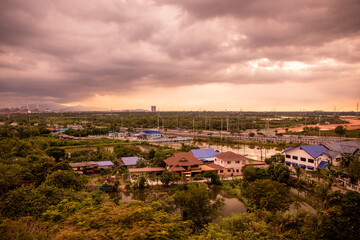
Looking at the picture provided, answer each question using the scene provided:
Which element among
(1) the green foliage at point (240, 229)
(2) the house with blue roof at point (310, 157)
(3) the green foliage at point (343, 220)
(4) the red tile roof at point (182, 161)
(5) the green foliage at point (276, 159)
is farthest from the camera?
(5) the green foliage at point (276, 159)

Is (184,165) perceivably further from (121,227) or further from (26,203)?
(121,227)

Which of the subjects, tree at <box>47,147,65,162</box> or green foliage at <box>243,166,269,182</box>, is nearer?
green foliage at <box>243,166,269,182</box>

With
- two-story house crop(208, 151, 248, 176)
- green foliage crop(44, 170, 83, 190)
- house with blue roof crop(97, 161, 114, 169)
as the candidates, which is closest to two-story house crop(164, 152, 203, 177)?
two-story house crop(208, 151, 248, 176)

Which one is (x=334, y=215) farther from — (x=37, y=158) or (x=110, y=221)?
(x=37, y=158)

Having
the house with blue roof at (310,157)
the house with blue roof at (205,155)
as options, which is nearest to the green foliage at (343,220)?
the house with blue roof at (310,157)

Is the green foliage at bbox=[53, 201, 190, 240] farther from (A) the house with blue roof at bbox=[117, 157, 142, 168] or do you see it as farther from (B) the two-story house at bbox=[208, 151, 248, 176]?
(A) the house with blue roof at bbox=[117, 157, 142, 168]

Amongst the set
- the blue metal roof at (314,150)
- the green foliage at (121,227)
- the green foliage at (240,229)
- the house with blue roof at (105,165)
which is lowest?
the house with blue roof at (105,165)

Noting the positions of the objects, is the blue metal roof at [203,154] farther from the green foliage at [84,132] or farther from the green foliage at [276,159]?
the green foliage at [84,132]
